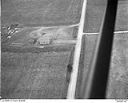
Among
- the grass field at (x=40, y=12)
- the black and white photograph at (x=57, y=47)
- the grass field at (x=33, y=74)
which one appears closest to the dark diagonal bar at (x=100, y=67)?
the black and white photograph at (x=57, y=47)

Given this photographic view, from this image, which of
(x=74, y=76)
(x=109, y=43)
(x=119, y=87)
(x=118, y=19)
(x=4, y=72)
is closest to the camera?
(x=109, y=43)

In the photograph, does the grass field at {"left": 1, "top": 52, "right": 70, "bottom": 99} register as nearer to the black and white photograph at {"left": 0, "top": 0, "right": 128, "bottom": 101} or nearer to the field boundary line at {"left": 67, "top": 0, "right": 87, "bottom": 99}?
the black and white photograph at {"left": 0, "top": 0, "right": 128, "bottom": 101}

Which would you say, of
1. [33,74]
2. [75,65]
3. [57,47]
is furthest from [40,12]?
[75,65]

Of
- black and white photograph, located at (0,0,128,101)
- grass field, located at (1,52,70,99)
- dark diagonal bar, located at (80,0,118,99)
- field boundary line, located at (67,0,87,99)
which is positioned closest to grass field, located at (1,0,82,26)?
black and white photograph, located at (0,0,128,101)

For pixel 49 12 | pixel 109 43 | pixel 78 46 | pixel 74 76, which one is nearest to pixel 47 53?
pixel 78 46

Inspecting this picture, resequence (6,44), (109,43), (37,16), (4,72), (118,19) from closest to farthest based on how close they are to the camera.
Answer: (109,43), (4,72), (6,44), (118,19), (37,16)

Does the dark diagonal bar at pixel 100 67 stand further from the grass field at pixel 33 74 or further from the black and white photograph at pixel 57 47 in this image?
the grass field at pixel 33 74

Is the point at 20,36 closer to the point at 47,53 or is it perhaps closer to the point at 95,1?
the point at 47,53
